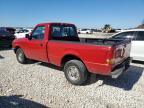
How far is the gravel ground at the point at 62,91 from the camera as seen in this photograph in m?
4.41

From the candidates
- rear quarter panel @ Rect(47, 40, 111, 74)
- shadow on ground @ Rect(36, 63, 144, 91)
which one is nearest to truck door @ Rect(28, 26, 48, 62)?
rear quarter panel @ Rect(47, 40, 111, 74)

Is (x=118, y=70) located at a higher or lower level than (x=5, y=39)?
lower

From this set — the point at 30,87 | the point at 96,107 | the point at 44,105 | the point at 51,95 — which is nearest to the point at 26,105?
the point at 44,105

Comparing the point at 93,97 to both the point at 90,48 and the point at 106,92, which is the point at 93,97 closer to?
the point at 106,92

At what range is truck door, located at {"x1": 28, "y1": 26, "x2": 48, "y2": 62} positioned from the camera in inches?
257

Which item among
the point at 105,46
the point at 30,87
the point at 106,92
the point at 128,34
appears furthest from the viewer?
the point at 128,34

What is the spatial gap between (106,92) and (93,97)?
1.68 ft

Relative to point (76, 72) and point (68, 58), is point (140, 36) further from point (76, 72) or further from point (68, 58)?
point (76, 72)

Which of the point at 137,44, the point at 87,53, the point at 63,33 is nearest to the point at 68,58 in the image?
the point at 87,53

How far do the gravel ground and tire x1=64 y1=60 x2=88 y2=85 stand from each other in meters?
0.19

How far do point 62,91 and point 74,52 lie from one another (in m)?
1.16

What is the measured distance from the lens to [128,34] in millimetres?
8648

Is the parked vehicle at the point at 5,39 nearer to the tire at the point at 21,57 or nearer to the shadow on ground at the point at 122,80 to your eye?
the tire at the point at 21,57

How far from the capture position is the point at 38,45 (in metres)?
6.70
